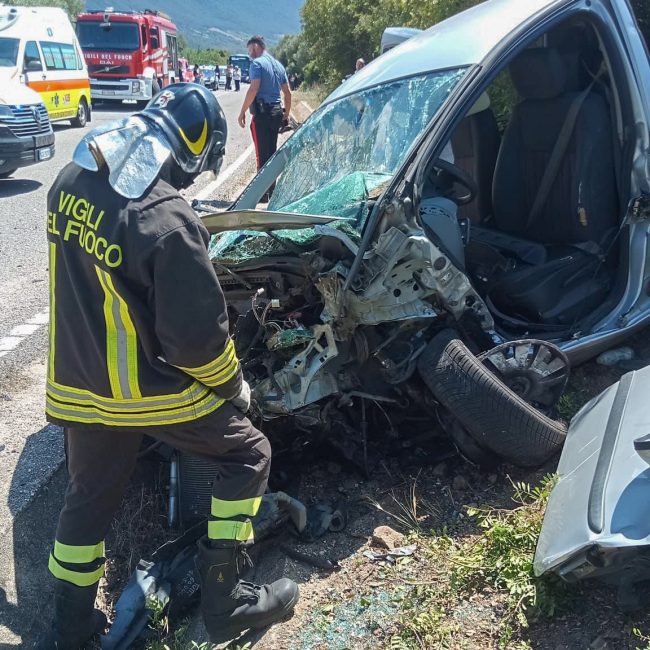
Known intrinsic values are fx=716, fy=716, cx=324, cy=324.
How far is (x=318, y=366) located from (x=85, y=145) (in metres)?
1.16

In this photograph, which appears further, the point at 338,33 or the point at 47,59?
the point at 338,33

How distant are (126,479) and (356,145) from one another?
1.87m

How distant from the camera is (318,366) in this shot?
2.73 meters

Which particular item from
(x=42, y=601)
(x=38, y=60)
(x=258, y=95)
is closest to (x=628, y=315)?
(x=42, y=601)

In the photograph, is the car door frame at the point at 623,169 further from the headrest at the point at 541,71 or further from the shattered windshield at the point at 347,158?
the headrest at the point at 541,71

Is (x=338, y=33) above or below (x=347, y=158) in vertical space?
below

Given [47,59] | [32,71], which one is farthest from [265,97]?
[47,59]

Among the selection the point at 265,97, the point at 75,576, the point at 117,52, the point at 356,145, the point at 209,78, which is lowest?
the point at 209,78

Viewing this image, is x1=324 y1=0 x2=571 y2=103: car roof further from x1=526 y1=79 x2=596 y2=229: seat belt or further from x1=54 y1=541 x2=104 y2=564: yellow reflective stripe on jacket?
x1=54 y1=541 x2=104 y2=564: yellow reflective stripe on jacket

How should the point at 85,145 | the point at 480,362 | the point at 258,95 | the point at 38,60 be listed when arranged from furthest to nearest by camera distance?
1. the point at 38,60
2. the point at 258,95
3. the point at 480,362
4. the point at 85,145

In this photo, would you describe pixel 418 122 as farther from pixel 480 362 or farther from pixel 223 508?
pixel 223 508

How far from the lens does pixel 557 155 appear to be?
371 cm

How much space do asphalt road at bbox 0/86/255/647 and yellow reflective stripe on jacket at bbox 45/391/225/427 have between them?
871 millimetres

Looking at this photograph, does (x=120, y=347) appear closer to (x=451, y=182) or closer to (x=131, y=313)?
(x=131, y=313)
